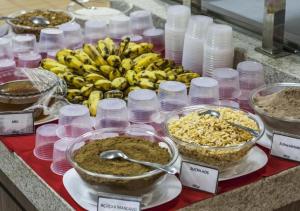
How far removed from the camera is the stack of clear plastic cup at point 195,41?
2080 mm

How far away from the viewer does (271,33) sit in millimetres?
2020

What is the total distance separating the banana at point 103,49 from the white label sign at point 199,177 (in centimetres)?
76

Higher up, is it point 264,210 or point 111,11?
point 111,11

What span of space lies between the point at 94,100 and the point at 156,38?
56cm

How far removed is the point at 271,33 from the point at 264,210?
656mm

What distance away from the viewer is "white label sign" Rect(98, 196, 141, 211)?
136cm

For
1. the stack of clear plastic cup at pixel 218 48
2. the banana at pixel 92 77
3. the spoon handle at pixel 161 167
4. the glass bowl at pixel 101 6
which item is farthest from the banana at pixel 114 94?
the glass bowl at pixel 101 6

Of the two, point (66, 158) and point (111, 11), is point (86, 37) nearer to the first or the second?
point (111, 11)

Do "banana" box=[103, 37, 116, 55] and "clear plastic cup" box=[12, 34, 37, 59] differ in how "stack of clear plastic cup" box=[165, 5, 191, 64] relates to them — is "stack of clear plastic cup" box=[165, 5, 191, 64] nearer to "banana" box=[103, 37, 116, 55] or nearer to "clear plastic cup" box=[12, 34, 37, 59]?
"banana" box=[103, 37, 116, 55]

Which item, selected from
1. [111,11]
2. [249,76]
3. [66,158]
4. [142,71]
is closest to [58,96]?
[142,71]

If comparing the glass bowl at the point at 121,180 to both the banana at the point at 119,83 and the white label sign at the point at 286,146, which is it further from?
the banana at the point at 119,83

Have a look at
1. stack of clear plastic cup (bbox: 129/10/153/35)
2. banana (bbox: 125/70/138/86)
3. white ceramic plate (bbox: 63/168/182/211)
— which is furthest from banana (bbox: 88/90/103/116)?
stack of clear plastic cup (bbox: 129/10/153/35)

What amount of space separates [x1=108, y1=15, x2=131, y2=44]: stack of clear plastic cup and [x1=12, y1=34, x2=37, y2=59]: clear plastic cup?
0.29 metres

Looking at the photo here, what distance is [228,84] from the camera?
6.31 ft
